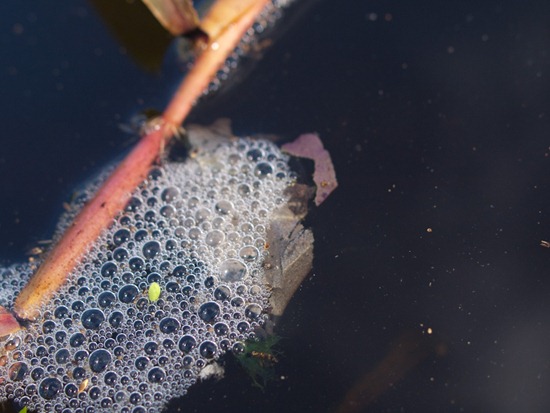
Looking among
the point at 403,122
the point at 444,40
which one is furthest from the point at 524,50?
the point at 403,122

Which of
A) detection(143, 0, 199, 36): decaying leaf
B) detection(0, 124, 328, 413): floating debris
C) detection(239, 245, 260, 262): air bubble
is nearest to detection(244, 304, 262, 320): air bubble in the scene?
detection(0, 124, 328, 413): floating debris

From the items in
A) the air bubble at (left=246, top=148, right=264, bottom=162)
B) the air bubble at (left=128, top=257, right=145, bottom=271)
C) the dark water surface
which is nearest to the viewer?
the dark water surface

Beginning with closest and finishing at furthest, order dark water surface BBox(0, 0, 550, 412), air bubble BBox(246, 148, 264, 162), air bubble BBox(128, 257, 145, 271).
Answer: dark water surface BBox(0, 0, 550, 412)
air bubble BBox(128, 257, 145, 271)
air bubble BBox(246, 148, 264, 162)

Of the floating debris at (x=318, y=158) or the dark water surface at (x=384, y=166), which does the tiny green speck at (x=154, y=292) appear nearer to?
the dark water surface at (x=384, y=166)

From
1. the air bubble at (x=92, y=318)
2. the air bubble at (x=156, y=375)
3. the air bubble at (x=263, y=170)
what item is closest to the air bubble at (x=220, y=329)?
the air bubble at (x=156, y=375)

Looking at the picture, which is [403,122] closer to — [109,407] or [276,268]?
[276,268]

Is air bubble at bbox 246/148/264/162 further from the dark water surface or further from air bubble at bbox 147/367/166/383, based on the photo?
air bubble at bbox 147/367/166/383

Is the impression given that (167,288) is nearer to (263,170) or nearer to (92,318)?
(92,318)
